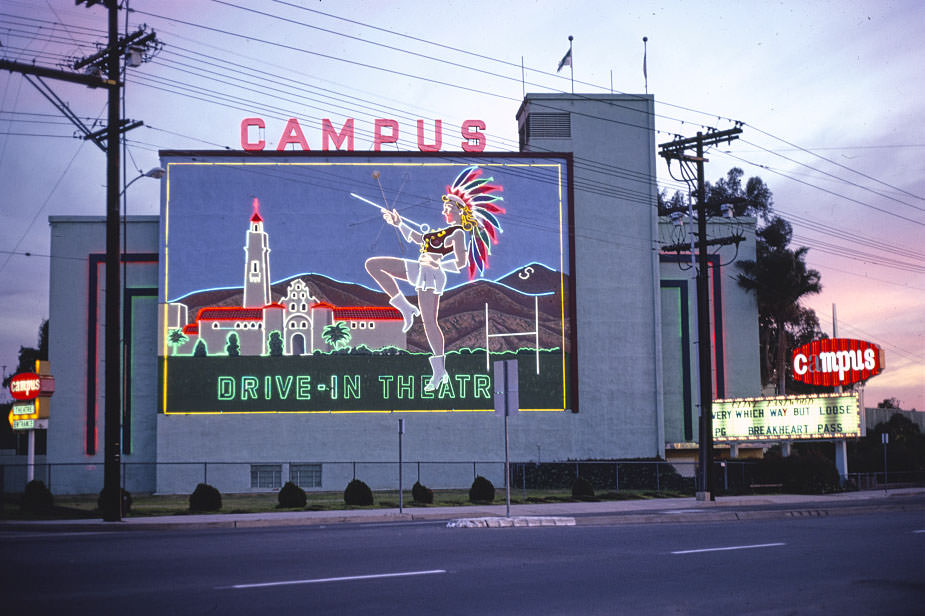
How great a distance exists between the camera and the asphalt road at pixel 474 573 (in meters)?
10.9

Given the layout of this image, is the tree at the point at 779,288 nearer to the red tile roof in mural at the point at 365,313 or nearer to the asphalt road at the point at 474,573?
the red tile roof in mural at the point at 365,313

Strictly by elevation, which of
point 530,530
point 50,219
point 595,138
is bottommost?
point 530,530

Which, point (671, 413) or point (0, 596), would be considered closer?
point (0, 596)

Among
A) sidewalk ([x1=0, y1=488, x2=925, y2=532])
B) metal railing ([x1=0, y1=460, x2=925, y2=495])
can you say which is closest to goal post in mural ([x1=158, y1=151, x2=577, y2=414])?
metal railing ([x1=0, y1=460, x2=925, y2=495])

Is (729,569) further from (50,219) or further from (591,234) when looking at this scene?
(50,219)

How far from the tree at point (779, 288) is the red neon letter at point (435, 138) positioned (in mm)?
20004

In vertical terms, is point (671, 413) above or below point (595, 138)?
below

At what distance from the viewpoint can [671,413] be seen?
5506 centimetres

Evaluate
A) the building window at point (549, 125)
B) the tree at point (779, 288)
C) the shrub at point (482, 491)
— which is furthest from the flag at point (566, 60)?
the shrub at point (482, 491)

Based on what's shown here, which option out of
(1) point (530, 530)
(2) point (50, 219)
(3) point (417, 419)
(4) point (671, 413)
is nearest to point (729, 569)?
(1) point (530, 530)

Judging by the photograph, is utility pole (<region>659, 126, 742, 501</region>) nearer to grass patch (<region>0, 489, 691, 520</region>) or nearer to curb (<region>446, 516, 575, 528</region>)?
grass patch (<region>0, 489, 691, 520</region>)

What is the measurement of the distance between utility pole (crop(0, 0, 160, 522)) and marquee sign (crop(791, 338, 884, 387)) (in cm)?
3586

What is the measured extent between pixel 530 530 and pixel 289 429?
98.1ft

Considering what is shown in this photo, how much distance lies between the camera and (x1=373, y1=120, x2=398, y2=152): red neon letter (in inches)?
2002
